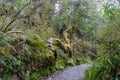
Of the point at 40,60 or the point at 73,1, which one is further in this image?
the point at 73,1

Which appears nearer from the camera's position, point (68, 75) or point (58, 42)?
point (68, 75)

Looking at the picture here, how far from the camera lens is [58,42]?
11.2 metres

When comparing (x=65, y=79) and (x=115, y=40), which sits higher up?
(x=115, y=40)

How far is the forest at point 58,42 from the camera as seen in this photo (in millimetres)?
5895

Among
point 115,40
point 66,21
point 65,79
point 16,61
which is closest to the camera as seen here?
point 115,40

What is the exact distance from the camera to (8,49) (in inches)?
287

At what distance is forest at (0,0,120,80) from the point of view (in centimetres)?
589

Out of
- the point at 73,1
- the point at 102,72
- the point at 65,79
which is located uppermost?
the point at 73,1

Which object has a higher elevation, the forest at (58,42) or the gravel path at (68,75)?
the forest at (58,42)

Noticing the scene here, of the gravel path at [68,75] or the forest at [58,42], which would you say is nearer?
the forest at [58,42]

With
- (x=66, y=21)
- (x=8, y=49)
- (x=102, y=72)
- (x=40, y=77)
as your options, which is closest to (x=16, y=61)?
(x=8, y=49)

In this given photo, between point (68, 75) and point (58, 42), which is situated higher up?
point (58, 42)

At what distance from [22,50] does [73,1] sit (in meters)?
7.24

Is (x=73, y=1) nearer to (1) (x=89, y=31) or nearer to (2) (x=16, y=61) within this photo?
(1) (x=89, y=31)
